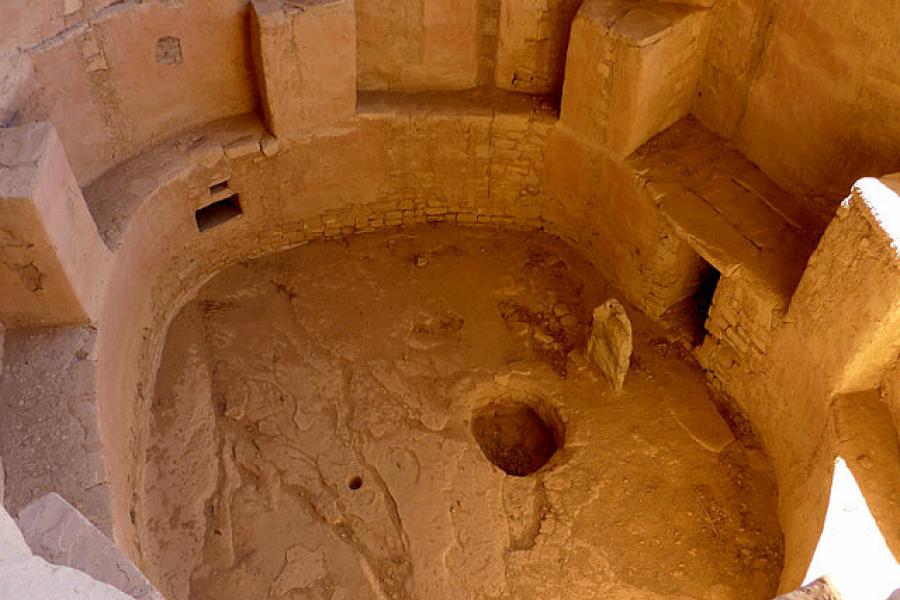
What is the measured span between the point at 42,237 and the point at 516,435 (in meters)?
3.06

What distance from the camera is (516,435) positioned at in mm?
5543

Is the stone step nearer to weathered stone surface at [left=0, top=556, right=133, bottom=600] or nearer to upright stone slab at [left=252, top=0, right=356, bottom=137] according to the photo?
upright stone slab at [left=252, top=0, right=356, bottom=137]

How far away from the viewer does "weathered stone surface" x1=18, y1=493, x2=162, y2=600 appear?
270cm

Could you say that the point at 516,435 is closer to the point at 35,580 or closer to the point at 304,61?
the point at 304,61

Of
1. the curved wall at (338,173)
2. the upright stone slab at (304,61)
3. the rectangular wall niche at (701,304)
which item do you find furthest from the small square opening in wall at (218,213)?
the rectangular wall niche at (701,304)

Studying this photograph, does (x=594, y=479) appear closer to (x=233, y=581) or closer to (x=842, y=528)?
(x=842, y=528)

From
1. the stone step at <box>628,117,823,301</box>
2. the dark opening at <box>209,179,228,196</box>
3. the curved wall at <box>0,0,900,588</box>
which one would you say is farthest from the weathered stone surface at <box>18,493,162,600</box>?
the stone step at <box>628,117,823,301</box>

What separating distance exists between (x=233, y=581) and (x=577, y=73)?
374 cm

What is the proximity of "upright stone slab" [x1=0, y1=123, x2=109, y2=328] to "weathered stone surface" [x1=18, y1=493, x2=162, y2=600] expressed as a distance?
5.47 ft

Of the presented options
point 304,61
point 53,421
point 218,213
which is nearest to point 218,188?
point 218,213

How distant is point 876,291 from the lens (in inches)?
160

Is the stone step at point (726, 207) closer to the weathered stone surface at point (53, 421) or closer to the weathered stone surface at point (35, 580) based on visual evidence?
the weathered stone surface at point (53, 421)

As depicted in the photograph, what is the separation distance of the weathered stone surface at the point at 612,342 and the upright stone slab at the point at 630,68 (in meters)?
1.11

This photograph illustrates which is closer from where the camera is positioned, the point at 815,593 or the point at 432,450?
the point at 815,593
